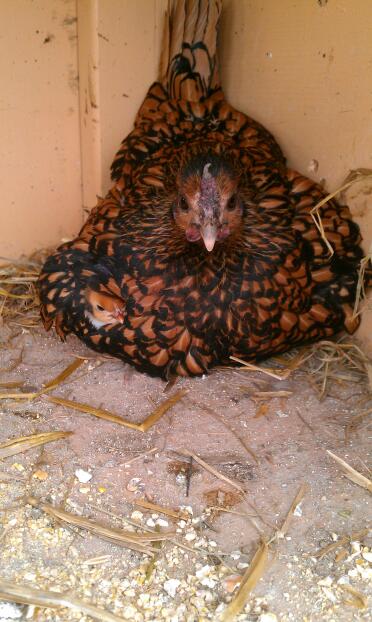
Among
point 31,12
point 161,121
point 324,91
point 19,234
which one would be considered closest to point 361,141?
point 324,91

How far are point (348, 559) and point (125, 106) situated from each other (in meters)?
2.37

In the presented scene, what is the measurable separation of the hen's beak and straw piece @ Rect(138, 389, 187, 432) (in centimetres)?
75

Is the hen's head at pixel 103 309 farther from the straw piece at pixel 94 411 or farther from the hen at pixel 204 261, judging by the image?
the straw piece at pixel 94 411

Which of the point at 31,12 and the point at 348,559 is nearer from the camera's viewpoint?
the point at 348,559

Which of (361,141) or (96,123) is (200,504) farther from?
(96,123)

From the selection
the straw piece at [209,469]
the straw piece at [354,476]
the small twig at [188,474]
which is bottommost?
the small twig at [188,474]

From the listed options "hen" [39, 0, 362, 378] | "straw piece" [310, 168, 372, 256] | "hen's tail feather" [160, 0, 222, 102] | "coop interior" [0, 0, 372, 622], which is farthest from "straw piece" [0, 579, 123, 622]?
"hen's tail feather" [160, 0, 222, 102]

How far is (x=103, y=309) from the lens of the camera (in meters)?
2.67

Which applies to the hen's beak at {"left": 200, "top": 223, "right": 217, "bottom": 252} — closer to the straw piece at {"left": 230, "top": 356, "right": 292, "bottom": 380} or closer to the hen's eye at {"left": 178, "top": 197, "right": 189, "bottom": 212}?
the hen's eye at {"left": 178, "top": 197, "right": 189, "bottom": 212}

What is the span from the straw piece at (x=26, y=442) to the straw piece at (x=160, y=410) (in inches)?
11.8

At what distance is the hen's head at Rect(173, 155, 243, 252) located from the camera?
228cm

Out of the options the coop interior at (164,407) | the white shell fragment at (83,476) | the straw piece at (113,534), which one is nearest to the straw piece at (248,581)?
the coop interior at (164,407)

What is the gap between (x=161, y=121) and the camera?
128 inches

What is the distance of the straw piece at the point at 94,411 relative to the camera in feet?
8.39
